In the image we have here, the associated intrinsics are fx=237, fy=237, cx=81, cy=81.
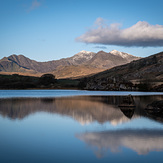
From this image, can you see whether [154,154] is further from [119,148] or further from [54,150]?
[54,150]

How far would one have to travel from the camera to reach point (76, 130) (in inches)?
1017

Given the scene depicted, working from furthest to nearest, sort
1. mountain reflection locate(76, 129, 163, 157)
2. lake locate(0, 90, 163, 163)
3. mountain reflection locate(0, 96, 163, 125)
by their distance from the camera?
1. mountain reflection locate(0, 96, 163, 125)
2. mountain reflection locate(76, 129, 163, 157)
3. lake locate(0, 90, 163, 163)

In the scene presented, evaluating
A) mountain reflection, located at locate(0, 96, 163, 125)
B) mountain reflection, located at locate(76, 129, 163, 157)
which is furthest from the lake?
mountain reflection, located at locate(0, 96, 163, 125)

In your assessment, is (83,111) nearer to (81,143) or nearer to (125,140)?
(125,140)

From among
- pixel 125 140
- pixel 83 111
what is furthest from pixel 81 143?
pixel 83 111

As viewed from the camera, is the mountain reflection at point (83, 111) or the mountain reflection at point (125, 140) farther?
the mountain reflection at point (83, 111)

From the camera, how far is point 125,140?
2083cm

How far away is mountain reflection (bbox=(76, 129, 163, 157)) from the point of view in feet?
59.9

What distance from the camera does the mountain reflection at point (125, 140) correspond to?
18266 millimetres

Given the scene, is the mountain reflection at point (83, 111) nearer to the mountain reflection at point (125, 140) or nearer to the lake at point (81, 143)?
the lake at point (81, 143)

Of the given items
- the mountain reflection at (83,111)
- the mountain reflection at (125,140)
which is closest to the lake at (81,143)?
the mountain reflection at (125,140)

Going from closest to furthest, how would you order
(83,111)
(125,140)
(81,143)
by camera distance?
(81,143) → (125,140) → (83,111)

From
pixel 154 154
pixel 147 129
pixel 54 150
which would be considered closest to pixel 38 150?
pixel 54 150

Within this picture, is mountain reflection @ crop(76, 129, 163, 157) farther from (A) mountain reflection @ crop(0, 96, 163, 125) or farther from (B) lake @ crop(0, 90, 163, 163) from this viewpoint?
(A) mountain reflection @ crop(0, 96, 163, 125)
